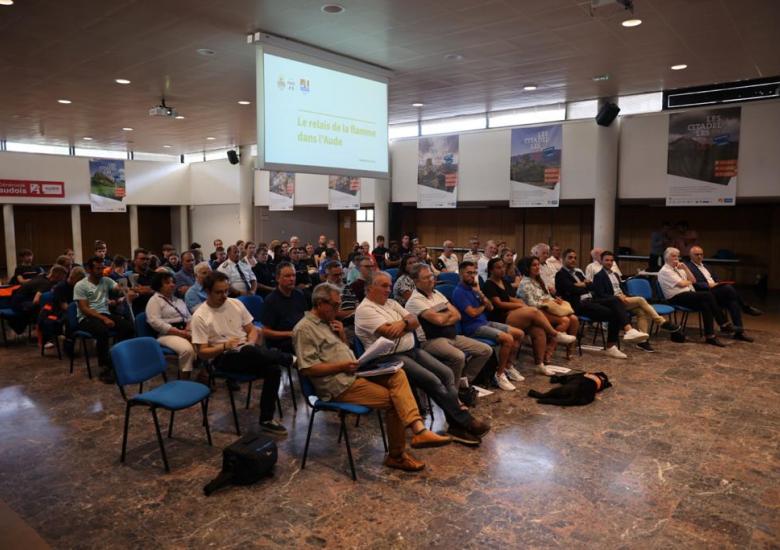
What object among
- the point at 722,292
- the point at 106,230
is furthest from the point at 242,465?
the point at 106,230

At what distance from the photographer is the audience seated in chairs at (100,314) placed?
5.48 m

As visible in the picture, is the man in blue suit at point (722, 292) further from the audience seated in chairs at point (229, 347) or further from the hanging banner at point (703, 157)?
the audience seated in chairs at point (229, 347)

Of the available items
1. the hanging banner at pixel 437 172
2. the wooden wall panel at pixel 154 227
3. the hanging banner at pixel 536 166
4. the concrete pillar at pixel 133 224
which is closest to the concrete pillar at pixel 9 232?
the concrete pillar at pixel 133 224

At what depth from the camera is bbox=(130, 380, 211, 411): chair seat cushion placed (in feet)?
11.2

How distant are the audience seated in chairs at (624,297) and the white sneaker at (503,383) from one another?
7.16ft

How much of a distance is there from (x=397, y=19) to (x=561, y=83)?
3761 mm

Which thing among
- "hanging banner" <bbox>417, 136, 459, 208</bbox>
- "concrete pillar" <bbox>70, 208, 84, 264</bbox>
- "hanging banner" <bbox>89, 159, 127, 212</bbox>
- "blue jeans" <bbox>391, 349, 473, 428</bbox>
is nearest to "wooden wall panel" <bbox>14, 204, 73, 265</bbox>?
"concrete pillar" <bbox>70, 208, 84, 264</bbox>

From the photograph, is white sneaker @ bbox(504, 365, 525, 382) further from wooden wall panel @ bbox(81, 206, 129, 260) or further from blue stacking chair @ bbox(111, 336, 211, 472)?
wooden wall panel @ bbox(81, 206, 129, 260)

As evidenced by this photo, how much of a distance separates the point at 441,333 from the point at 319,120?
3.20 metres

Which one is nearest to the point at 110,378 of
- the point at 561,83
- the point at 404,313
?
the point at 404,313

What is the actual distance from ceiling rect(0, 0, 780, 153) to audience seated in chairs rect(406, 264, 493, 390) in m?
2.63

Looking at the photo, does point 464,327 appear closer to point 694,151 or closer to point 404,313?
point 404,313

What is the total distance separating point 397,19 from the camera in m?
5.42

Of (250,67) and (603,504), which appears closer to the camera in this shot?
(603,504)
